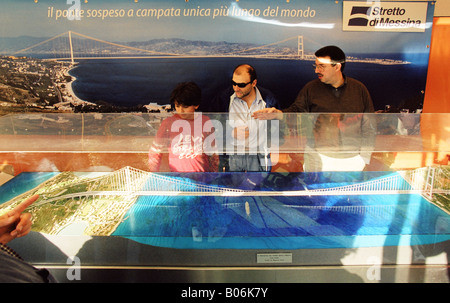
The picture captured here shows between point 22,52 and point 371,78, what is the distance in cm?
334

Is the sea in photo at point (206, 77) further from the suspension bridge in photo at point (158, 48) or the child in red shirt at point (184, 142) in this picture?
the child in red shirt at point (184, 142)

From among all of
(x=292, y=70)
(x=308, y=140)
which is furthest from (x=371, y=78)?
(x=308, y=140)

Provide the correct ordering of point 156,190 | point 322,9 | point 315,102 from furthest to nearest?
point 322,9, point 315,102, point 156,190

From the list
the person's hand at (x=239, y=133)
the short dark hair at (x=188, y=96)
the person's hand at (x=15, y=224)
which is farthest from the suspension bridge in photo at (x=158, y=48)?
the person's hand at (x=15, y=224)

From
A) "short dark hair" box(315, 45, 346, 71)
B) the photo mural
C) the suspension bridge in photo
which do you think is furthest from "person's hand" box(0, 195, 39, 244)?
"short dark hair" box(315, 45, 346, 71)

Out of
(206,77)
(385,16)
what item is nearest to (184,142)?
(206,77)

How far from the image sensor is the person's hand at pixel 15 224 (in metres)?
1.08

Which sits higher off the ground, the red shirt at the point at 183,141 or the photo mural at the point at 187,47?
the photo mural at the point at 187,47

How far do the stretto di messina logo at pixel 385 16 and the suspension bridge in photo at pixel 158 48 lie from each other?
493mm

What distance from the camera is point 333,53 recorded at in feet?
8.97

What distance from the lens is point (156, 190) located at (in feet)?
4.74

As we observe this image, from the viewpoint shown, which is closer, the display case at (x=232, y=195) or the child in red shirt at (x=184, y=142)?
the display case at (x=232, y=195)

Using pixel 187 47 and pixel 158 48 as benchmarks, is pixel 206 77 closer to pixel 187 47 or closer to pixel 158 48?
pixel 187 47
